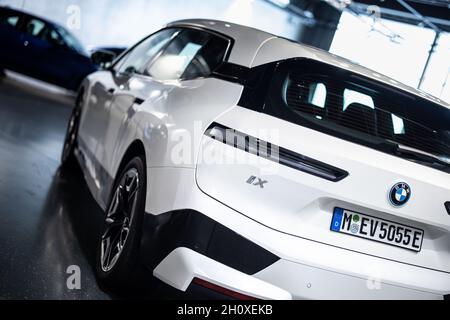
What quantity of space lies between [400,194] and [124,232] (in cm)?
141

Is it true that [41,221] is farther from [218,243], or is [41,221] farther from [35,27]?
[35,27]

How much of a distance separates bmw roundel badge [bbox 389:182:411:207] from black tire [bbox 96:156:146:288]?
1168 millimetres

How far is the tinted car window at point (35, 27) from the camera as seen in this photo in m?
13.7

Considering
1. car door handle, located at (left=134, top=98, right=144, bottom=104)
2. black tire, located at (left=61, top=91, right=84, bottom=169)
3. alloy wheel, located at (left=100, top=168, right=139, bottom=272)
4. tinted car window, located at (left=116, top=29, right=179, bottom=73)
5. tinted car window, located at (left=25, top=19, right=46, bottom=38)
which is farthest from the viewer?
tinted car window, located at (left=25, top=19, right=46, bottom=38)

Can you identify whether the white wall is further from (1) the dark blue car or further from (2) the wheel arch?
(2) the wheel arch

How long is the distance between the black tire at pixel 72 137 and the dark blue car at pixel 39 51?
7.59 m

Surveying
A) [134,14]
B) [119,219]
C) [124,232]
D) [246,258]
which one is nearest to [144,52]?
[119,219]

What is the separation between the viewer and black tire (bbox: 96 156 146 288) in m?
3.10

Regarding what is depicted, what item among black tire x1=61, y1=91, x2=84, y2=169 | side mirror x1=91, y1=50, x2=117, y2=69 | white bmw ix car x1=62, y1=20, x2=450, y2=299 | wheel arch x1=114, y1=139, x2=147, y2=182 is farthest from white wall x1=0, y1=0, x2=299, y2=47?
white bmw ix car x1=62, y1=20, x2=450, y2=299

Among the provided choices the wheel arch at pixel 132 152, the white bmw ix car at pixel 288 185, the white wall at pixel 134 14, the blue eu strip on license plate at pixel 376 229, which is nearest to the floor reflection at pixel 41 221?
the white bmw ix car at pixel 288 185

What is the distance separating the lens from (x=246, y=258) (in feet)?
8.73

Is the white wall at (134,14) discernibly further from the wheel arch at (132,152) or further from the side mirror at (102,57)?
the wheel arch at (132,152)
